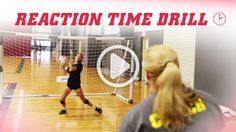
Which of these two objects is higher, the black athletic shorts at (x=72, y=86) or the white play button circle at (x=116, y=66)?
the white play button circle at (x=116, y=66)

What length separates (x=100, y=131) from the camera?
1.78m

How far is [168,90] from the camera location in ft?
2.22

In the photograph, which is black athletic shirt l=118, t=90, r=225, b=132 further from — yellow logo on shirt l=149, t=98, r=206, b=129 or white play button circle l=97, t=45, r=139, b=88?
white play button circle l=97, t=45, r=139, b=88

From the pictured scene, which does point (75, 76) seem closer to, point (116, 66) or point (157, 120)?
point (116, 66)

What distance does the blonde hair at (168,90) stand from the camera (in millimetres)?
672

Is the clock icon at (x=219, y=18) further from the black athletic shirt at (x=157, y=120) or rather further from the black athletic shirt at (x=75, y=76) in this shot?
the black athletic shirt at (x=75, y=76)

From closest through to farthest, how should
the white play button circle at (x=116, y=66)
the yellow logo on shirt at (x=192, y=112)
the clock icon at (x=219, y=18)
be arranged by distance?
the yellow logo on shirt at (x=192, y=112) → the clock icon at (x=219, y=18) → the white play button circle at (x=116, y=66)

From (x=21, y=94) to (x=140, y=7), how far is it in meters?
1.58

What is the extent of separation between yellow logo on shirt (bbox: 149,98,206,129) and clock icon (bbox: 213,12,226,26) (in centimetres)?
66

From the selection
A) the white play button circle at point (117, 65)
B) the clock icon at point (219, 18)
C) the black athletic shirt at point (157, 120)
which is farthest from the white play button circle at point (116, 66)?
the black athletic shirt at point (157, 120)

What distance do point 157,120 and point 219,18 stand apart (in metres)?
0.78

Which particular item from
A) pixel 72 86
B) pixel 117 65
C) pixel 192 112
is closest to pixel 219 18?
pixel 192 112

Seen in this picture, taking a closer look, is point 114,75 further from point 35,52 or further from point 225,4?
point 225,4

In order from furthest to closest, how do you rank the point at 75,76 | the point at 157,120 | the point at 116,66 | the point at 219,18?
the point at 116,66 → the point at 75,76 → the point at 219,18 → the point at 157,120
